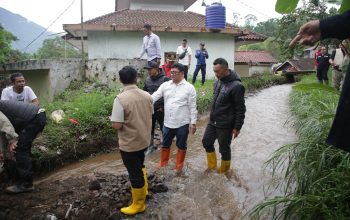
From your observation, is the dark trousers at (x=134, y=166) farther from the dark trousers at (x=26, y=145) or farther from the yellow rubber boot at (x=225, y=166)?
the yellow rubber boot at (x=225, y=166)

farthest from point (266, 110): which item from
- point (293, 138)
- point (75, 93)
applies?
point (75, 93)

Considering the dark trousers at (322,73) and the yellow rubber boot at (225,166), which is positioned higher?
the dark trousers at (322,73)

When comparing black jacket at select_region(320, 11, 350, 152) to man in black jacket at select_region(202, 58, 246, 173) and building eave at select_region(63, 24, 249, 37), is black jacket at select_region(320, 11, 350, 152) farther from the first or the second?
building eave at select_region(63, 24, 249, 37)

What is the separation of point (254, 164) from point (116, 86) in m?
6.53

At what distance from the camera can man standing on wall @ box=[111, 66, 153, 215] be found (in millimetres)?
3895

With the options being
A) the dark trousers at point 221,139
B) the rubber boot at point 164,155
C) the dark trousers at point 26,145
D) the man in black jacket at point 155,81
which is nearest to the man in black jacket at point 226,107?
the dark trousers at point 221,139

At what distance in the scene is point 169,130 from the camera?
18.0ft

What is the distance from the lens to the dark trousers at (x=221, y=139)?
5051mm

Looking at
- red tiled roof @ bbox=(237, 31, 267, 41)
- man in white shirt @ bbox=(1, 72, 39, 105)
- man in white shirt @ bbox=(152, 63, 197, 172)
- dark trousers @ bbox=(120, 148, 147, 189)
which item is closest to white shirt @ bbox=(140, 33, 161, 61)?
man in white shirt @ bbox=(152, 63, 197, 172)

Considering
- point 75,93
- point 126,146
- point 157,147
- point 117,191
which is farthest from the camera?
point 75,93

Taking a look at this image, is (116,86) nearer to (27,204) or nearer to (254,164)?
(254,164)

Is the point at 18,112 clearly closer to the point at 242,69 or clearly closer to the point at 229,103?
the point at 229,103

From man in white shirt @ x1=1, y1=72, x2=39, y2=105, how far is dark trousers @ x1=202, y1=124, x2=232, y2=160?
3169mm

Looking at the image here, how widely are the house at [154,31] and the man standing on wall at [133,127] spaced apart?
10653 mm
